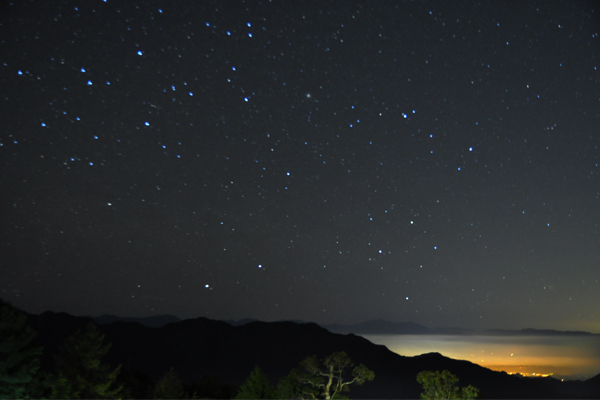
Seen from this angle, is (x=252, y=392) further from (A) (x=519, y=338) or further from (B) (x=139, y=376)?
(B) (x=139, y=376)

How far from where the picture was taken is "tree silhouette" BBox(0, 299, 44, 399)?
1706 cm

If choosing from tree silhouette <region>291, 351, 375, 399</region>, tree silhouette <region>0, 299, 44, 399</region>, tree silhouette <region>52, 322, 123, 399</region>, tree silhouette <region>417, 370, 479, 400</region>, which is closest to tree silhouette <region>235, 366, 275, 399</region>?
tree silhouette <region>291, 351, 375, 399</region>

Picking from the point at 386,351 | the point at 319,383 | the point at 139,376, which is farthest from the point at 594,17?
the point at 386,351

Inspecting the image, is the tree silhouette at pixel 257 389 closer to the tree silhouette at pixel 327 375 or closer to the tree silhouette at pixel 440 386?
the tree silhouette at pixel 327 375

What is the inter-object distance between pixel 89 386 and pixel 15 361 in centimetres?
661

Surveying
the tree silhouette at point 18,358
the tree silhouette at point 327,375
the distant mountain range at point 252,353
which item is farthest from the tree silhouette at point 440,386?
the distant mountain range at point 252,353

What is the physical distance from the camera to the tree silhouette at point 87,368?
23.0 meters

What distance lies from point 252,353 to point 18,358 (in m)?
107

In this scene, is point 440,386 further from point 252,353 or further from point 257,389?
point 252,353

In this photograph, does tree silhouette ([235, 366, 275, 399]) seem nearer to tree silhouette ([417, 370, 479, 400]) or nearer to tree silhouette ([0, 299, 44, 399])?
tree silhouette ([417, 370, 479, 400])

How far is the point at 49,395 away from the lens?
62.8 ft

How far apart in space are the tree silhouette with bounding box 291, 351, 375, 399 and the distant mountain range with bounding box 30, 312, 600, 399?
7471cm

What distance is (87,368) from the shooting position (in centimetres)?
2503

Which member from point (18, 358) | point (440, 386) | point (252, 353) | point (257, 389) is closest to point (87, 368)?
point (18, 358)
